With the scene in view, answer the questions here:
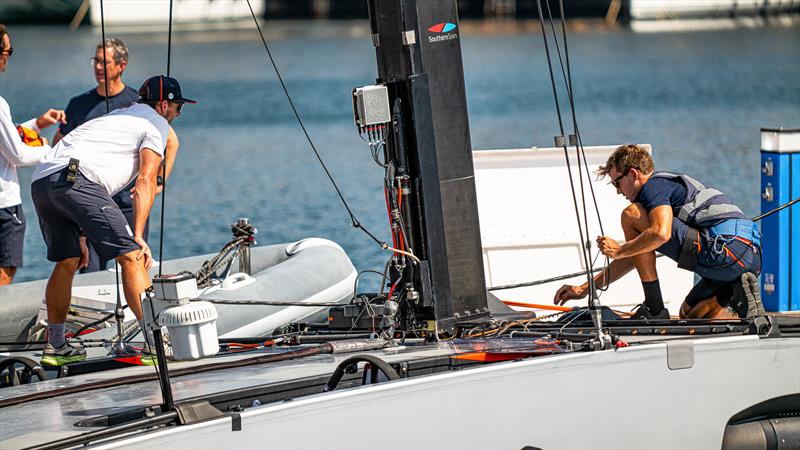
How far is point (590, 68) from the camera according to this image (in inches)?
1815

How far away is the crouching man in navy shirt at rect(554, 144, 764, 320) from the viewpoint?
5.43m

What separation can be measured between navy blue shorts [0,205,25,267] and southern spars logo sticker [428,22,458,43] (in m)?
3.42

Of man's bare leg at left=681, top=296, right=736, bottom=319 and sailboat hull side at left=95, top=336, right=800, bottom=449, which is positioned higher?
man's bare leg at left=681, top=296, right=736, bottom=319

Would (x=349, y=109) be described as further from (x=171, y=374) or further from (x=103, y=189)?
(x=171, y=374)

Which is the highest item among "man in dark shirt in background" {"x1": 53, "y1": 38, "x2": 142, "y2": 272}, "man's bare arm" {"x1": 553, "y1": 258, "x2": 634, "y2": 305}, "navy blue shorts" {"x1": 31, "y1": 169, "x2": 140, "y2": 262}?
"man in dark shirt in background" {"x1": 53, "y1": 38, "x2": 142, "y2": 272}

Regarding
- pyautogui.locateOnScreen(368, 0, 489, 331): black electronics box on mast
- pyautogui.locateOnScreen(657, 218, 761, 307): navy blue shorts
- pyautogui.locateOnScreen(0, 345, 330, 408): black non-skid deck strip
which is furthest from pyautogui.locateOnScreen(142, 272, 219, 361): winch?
pyautogui.locateOnScreen(657, 218, 761, 307): navy blue shorts

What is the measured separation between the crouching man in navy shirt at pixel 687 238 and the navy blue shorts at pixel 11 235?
12.1 feet

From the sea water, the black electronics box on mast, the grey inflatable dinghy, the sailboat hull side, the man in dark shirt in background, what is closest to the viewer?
the sailboat hull side

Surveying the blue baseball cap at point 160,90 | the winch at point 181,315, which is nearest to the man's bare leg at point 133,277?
the blue baseball cap at point 160,90

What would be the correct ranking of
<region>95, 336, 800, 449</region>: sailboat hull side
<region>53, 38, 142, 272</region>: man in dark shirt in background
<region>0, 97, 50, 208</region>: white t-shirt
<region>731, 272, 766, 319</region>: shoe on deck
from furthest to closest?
<region>53, 38, 142, 272</region>: man in dark shirt in background < <region>0, 97, 50, 208</region>: white t-shirt < <region>731, 272, 766, 319</region>: shoe on deck < <region>95, 336, 800, 449</region>: sailboat hull side

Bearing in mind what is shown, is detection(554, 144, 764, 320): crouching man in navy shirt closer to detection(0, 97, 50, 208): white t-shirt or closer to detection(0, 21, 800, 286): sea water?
detection(0, 21, 800, 286): sea water

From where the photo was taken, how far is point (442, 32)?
5.07m

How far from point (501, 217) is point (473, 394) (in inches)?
138

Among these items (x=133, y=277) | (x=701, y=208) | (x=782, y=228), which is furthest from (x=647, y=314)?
(x=133, y=277)
